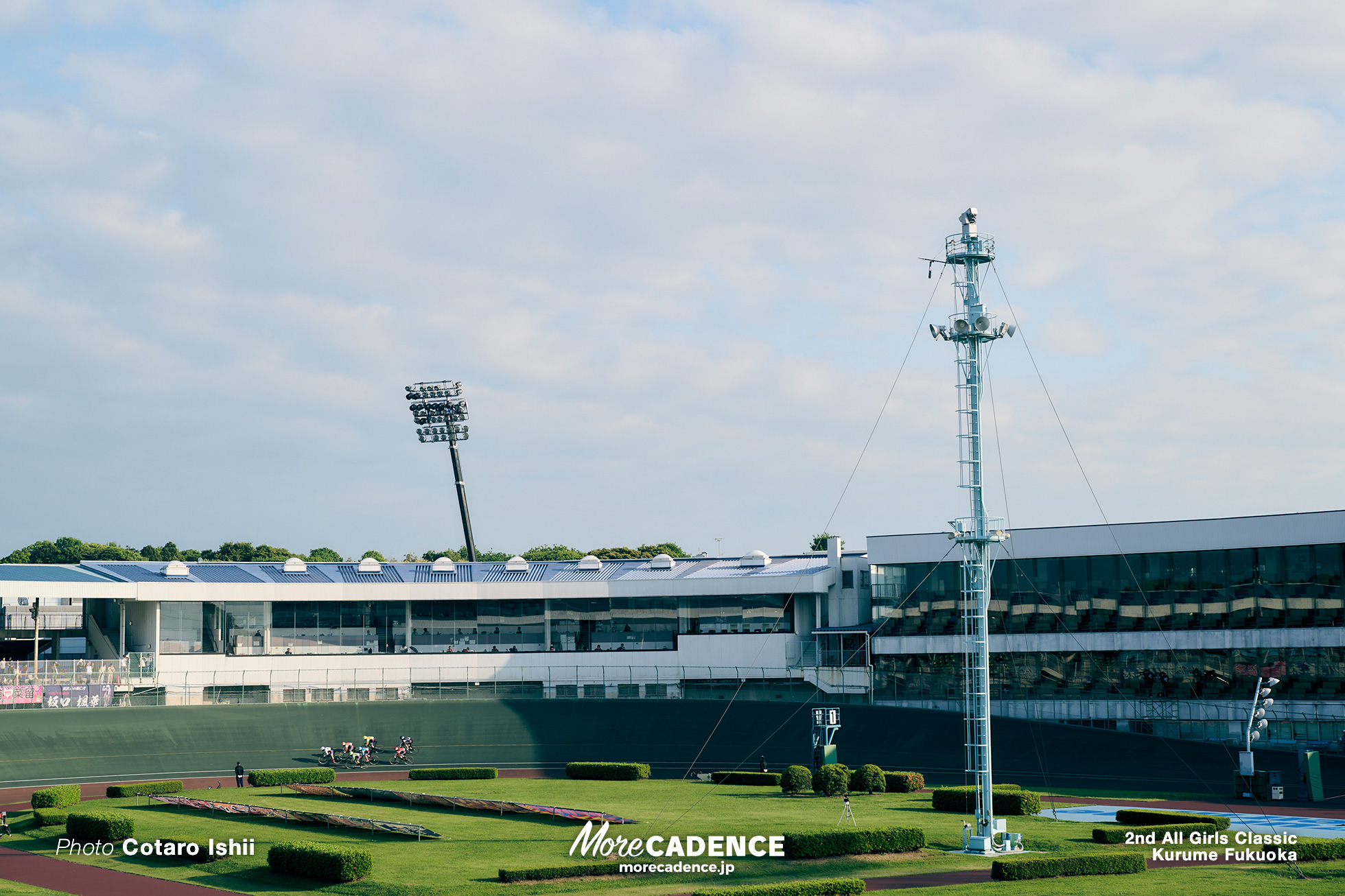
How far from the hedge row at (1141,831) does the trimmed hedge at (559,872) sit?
15851 mm

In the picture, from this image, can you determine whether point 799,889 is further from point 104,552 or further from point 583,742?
point 104,552

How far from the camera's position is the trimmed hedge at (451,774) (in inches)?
2343

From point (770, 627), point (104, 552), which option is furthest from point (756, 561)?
point (104, 552)

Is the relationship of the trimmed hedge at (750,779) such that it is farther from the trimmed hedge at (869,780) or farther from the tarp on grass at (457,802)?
the tarp on grass at (457,802)

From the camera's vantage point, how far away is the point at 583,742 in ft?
222

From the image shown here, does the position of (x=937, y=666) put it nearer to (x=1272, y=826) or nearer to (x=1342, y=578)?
(x=1342, y=578)

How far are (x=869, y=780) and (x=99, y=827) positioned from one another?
30.4 metres

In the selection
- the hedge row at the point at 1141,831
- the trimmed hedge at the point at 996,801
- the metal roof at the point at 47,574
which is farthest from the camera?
the metal roof at the point at 47,574

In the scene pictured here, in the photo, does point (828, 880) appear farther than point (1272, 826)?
No

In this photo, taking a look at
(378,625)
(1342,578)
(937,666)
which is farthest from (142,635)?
(1342,578)

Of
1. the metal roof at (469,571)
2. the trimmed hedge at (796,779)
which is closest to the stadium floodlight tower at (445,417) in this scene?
the metal roof at (469,571)

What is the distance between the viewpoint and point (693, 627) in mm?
85562

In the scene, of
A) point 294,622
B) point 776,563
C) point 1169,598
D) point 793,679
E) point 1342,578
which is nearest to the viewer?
point 1342,578

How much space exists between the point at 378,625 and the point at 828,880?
62035 mm
